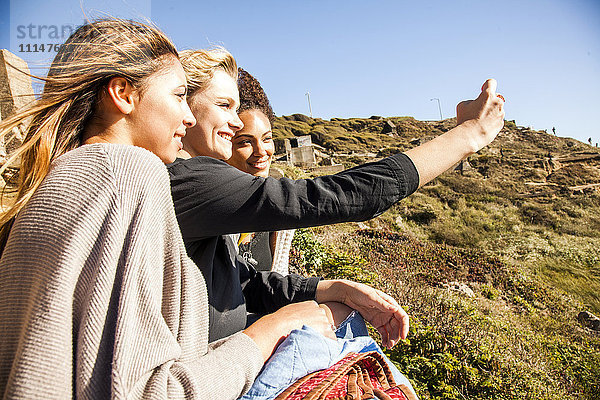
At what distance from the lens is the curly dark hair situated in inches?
123

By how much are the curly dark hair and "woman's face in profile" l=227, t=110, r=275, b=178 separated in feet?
0.14

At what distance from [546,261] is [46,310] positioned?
17702 mm

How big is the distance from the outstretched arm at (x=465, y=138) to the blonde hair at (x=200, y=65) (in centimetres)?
123

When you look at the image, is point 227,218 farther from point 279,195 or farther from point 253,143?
point 253,143

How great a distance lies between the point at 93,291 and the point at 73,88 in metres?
0.74

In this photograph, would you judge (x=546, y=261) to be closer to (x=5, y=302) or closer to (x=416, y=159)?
(x=416, y=159)

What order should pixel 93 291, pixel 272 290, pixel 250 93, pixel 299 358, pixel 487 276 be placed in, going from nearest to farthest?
1. pixel 93 291
2. pixel 299 358
3. pixel 272 290
4. pixel 250 93
5. pixel 487 276

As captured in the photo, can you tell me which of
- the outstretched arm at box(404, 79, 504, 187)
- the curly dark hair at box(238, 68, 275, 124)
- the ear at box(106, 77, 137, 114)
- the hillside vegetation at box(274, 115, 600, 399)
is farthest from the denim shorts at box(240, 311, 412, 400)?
the hillside vegetation at box(274, 115, 600, 399)

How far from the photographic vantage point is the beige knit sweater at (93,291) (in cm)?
94

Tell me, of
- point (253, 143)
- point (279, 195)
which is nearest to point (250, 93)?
point (253, 143)

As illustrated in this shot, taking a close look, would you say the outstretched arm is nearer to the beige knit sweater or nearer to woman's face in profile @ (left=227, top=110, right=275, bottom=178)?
the beige knit sweater

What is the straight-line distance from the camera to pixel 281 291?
209 cm

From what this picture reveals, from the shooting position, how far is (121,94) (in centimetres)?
144

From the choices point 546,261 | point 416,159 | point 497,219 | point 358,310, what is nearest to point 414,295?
point 358,310
